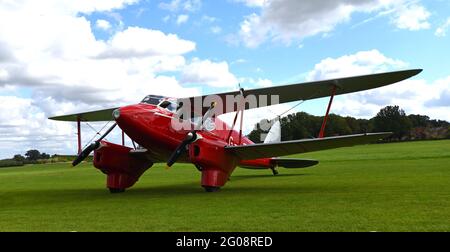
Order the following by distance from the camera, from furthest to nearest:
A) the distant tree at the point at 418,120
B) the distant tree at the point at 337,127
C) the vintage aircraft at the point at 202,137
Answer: the distant tree at the point at 418,120, the distant tree at the point at 337,127, the vintage aircraft at the point at 202,137

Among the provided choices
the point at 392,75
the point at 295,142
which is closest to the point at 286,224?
the point at 295,142

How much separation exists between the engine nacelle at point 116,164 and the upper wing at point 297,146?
13.5 ft

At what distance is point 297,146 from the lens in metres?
14.2

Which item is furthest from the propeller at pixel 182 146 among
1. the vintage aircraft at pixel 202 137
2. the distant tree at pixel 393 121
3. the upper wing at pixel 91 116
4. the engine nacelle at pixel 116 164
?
the distant tree at pixel 393 121

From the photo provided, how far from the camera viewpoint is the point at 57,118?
19.9 m

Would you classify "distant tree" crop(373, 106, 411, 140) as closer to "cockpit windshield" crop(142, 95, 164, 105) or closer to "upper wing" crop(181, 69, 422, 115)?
"upper wing" crop(181, 69, 422, 115)

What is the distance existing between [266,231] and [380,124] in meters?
119

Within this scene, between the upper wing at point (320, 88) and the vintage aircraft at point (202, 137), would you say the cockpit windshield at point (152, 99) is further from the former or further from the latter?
the upper wing at point (320, 88)

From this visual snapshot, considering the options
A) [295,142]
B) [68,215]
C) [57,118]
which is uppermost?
[57,118]

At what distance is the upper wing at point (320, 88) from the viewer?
14.0 metres

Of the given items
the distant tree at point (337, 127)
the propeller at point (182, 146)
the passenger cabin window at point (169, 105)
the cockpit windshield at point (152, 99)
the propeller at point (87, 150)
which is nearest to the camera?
the propeller at point (182, 146)

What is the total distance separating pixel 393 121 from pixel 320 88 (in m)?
111
